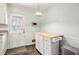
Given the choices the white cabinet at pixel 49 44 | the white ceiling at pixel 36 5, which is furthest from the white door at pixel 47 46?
the white ceiling at pixel 36 5

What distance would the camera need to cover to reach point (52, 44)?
3.26ft

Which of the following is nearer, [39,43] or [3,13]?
[3,13]

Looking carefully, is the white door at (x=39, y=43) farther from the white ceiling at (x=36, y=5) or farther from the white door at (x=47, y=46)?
the white ceiling at (x=36, y=5)

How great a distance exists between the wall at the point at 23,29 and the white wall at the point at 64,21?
18cm

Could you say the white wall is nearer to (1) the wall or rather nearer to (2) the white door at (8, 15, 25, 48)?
(1) the wall

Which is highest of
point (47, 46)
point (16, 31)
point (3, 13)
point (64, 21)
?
point (3, 13)

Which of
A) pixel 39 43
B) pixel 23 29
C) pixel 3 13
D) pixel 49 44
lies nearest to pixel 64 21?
pixel 49 44

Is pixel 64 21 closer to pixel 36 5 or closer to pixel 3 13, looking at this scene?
pixel 36 5

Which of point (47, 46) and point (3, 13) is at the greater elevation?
point (3, 13)

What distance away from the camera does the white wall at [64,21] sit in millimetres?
949

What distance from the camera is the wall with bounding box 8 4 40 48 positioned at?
0.98m

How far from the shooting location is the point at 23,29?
1.03 meters

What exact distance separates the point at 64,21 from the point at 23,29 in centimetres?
60
